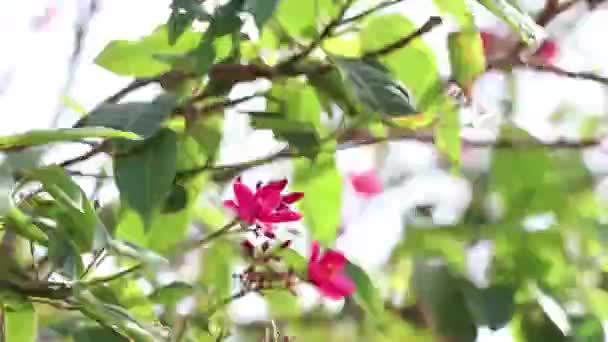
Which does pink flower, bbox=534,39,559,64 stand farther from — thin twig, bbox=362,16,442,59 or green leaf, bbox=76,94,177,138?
green leaf, bbox=76,94,177,138

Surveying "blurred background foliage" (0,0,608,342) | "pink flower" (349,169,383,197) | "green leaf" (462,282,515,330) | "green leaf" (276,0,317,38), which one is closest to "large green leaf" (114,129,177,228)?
"blurred background foliage" (0,0,608,342)

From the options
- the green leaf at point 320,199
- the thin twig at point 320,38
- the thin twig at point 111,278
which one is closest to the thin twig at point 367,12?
the thin twig at point 320,38

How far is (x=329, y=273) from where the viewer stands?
77cm

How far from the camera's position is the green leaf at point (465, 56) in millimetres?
743

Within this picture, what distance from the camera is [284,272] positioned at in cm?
76

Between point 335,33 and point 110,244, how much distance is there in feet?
0.95

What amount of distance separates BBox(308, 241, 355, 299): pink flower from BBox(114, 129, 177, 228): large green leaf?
168mm

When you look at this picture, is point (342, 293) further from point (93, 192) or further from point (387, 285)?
point (387, 285)

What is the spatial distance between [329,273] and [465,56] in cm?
18

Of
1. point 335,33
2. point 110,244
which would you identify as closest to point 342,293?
point 335,33

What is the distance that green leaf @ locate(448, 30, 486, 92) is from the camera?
743mm

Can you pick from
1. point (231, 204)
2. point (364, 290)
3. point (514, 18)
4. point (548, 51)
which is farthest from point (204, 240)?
point (548, 51)

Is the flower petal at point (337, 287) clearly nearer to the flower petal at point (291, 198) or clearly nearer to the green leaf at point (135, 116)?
the flower petal at point (291, 198)

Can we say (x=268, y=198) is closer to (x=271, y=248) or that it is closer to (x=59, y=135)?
(x=271, y=248)
